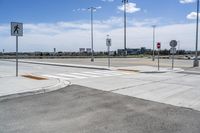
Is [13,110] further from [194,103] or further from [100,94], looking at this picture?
[194,103]

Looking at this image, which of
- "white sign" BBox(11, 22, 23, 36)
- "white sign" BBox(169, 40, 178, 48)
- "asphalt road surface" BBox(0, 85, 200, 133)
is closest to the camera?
"asphalt road surface" BBox(0, 85, 200, 133)

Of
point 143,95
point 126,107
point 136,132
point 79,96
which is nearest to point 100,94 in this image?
point 79,96

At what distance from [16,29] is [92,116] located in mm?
10365

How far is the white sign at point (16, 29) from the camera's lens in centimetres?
1579

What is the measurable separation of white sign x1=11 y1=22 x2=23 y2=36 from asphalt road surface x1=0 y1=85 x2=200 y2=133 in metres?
6.92

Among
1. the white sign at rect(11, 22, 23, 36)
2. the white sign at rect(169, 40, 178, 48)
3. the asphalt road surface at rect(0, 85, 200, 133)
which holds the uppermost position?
the white sign at rect(11, 22, 23, 36)

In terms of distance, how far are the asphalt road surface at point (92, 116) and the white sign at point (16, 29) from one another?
6.92 m

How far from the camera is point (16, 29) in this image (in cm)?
1591

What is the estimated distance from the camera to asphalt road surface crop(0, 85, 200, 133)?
20.6ft

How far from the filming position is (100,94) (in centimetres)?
1090

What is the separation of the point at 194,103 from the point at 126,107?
2534mm

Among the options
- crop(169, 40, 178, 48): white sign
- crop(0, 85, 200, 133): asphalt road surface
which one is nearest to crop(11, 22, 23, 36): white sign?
crop(0, 85, 200, 133): asphalt road surface

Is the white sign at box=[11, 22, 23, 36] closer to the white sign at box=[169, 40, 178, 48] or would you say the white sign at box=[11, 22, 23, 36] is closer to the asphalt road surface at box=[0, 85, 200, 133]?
the asphalt road surface at box=[0, 85, 200, 133]

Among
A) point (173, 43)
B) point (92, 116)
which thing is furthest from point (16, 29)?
point (173, 43)
